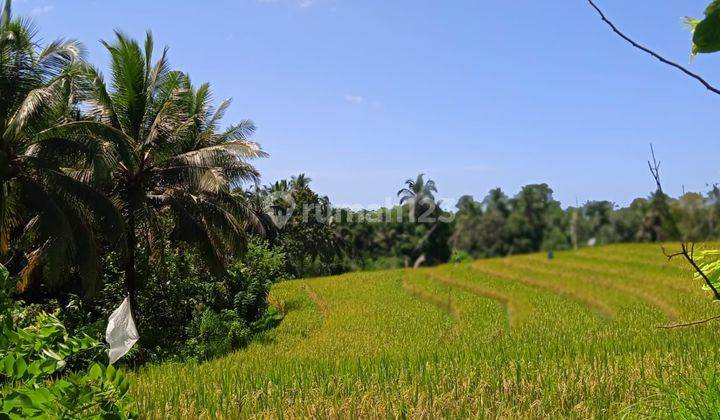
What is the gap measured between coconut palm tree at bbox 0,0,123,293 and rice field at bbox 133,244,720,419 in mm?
2636

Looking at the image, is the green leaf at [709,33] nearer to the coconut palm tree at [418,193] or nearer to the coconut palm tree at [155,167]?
the coconut palm tree at [155,167]

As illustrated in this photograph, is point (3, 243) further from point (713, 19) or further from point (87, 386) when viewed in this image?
point (713, 19)

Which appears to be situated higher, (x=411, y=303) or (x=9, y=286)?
(x=9, y=286)

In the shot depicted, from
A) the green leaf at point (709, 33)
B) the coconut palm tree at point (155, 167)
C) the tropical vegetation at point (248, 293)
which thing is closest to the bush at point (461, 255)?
the tropical vegetation at point (248, 293)

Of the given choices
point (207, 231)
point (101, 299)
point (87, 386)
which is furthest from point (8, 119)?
point (87, 386)

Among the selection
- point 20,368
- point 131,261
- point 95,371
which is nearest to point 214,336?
point 131,261

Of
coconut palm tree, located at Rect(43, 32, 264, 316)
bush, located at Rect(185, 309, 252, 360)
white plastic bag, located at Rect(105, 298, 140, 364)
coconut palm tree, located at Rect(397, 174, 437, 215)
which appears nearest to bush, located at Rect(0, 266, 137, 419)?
white plastic bag, located at Rect(105, 298, 140, 364)

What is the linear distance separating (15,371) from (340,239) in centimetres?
3785

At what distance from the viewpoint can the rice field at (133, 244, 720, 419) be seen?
554cm

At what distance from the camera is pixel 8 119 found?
1079cm

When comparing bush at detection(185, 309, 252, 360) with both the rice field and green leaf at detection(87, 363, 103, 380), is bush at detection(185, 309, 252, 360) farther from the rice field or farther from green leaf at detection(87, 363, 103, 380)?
green leaf at detection(87, 363, 103, 380)

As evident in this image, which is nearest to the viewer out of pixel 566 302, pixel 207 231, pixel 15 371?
pixel 15 371

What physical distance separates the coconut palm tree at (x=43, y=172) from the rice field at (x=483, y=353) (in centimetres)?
264

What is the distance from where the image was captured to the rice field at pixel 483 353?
554 cm
